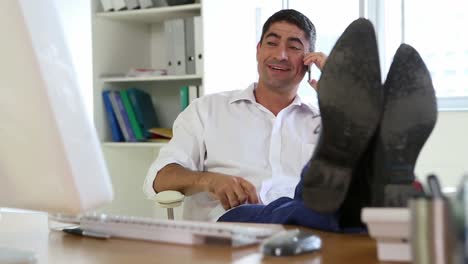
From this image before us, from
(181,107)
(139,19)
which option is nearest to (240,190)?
(181,107)

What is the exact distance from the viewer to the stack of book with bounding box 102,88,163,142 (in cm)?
312

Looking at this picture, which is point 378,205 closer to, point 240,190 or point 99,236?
point 99,236

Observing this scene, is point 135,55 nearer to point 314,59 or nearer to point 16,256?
point 314,59

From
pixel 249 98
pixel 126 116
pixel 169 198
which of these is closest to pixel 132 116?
pixel 126 116

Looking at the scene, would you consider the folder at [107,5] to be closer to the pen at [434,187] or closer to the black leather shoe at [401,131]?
the black leather shoe at [401,131]

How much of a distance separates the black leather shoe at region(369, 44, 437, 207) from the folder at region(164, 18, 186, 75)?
80.6 inches

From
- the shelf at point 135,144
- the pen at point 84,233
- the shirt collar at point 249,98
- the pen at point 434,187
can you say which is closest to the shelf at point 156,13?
the shelf at point 135,144

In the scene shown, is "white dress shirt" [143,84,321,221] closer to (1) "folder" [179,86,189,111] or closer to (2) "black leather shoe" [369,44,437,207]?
(1) "folder" [179,86,189,111]

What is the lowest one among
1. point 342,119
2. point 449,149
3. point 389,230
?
point 449,149

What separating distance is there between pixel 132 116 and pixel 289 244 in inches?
90.8

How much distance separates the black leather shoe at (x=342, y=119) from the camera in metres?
1.00

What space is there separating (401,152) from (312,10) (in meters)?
2.36

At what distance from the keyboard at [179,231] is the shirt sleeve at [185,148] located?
3.17ft

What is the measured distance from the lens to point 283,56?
2.31 m
